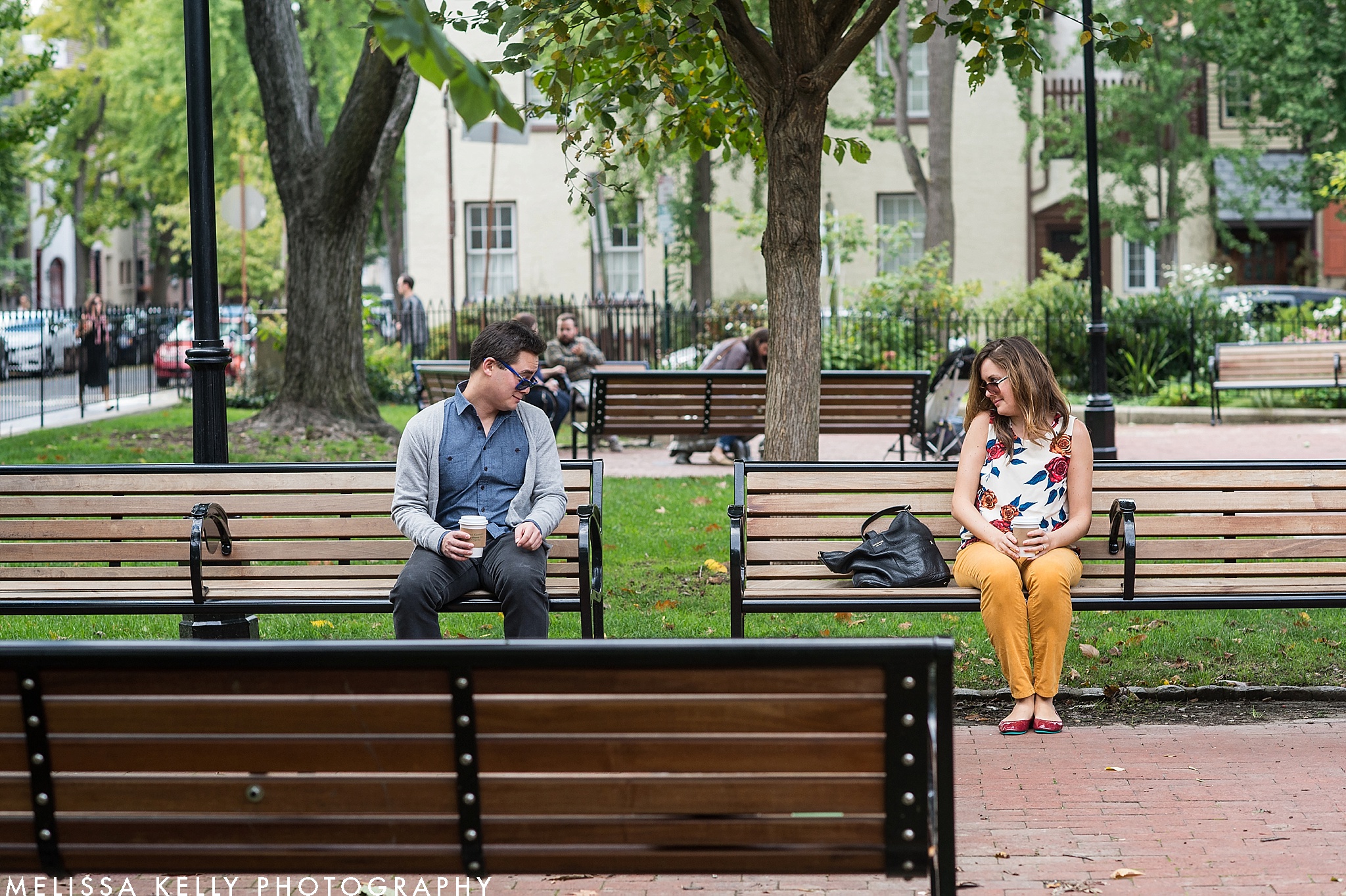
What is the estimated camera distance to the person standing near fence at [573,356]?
50.0 feet

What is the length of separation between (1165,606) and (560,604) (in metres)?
2.31

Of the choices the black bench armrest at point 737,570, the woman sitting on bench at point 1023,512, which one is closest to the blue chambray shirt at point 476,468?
the black bench armrest at point 737,570

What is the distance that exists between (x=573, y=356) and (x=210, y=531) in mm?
9671

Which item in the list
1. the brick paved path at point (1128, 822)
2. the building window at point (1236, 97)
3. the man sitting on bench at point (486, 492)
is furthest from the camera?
the building window at point (1236, 97)

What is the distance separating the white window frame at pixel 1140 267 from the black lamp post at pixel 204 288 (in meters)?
29.5

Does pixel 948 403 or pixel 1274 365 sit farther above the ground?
pixel 1274 365

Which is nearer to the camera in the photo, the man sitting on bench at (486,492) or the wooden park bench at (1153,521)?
the man sitting on bench at (486,492)

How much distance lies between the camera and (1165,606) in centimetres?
566

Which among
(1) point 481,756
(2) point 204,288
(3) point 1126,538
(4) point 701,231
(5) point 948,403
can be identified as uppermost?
(4) point 701,231

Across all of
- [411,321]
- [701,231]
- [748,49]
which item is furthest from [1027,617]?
[701,231]

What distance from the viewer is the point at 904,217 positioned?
31.3m

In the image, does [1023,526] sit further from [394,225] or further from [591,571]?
[394,225]

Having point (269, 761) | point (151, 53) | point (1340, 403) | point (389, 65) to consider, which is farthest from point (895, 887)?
point (151, 53)

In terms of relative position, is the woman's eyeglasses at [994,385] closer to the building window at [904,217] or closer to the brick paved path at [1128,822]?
the brick paved path at [1128,822]
